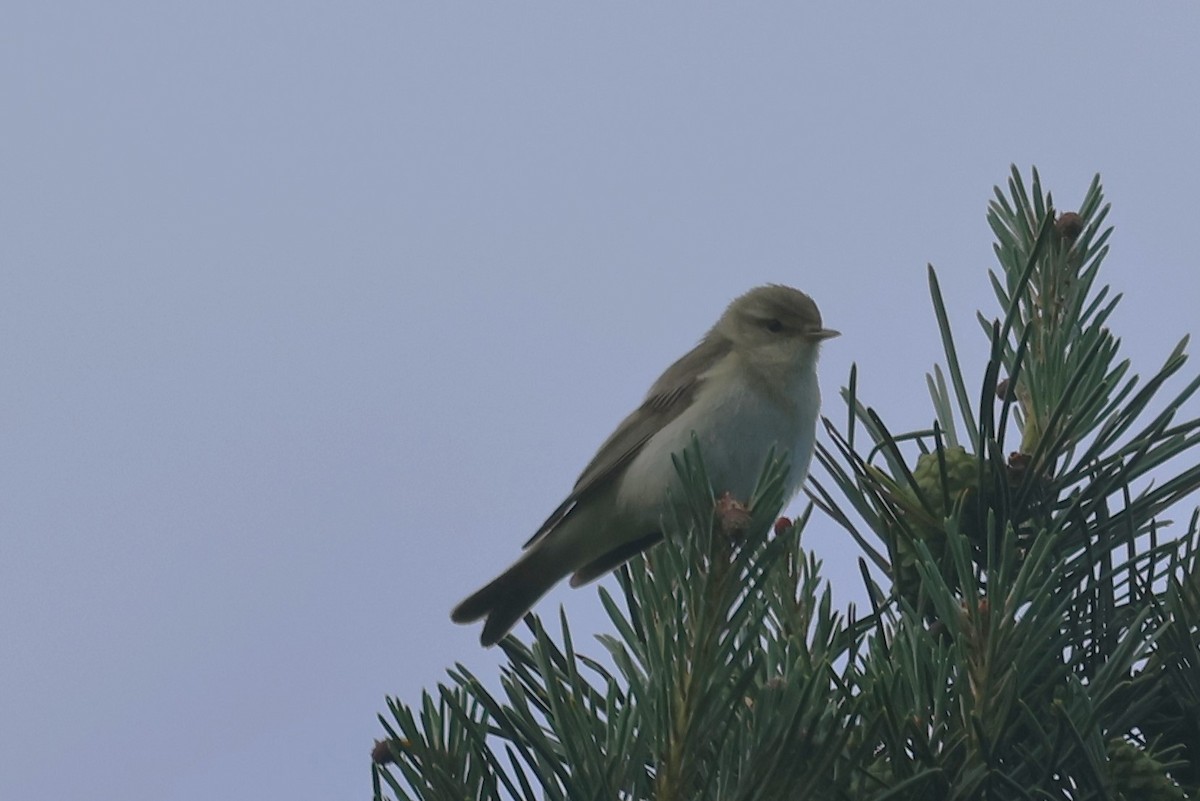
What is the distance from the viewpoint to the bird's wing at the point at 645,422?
512 centimetres

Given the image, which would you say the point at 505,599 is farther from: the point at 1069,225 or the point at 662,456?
the point at 1069,225

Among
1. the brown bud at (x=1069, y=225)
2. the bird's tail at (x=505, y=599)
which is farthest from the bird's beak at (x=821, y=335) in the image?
the brown bud at (x=1069, y=225)

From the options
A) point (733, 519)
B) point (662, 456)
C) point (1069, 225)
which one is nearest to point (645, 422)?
point (662, 456)

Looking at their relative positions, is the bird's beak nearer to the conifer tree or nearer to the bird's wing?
the bird's wing

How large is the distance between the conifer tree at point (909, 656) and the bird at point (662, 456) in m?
1.93

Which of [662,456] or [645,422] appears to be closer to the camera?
[662,456]

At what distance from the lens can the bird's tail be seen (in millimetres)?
4844

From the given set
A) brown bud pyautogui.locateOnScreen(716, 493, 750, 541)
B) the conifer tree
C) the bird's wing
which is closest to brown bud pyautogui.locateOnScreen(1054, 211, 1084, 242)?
the conifer tree

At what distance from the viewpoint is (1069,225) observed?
295 cm

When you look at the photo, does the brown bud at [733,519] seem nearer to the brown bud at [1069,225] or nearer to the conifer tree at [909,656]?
the conifer tree at [909,656]

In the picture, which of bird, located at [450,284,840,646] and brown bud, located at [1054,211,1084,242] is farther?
bird, located at [450,284,840,646]

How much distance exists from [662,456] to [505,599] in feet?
2.44

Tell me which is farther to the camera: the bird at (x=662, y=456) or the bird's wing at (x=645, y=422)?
the bird's wing at (x=645, y=422)

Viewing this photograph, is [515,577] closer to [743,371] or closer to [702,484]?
[743,371]
